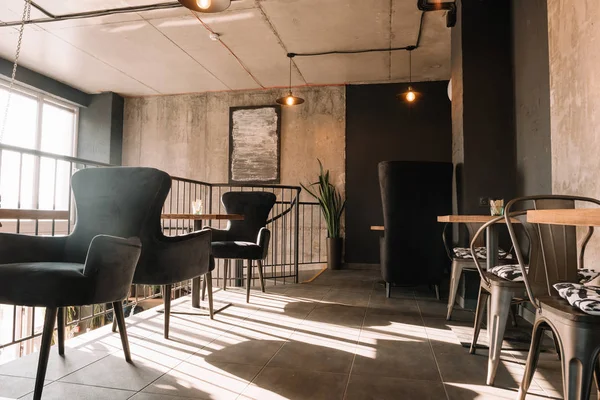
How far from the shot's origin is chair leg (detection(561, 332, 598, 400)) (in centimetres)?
121

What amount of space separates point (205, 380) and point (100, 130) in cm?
686

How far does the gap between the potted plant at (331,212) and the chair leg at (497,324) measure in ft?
14.8

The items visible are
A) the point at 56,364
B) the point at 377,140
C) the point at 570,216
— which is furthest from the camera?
the point at 377,140

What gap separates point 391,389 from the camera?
1.83m

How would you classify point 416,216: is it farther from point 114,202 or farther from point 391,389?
point 114,202

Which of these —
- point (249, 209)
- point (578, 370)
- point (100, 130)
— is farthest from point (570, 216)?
point (100, 130)

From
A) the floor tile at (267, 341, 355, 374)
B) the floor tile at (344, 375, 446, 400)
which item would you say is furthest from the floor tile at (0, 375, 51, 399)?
the floor tile at (344, 375, 446, 400)

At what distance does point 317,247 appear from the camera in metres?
6.96

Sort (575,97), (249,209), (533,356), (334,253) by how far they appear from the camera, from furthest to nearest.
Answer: (334,253)
(249,209)
(575,97)
(533,356)

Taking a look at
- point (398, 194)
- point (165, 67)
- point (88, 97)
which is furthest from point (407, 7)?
point (88, 97)

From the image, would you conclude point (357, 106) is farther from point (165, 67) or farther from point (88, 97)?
point (88, 97)

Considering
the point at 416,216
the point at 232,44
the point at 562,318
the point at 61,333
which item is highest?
the point at 232,44

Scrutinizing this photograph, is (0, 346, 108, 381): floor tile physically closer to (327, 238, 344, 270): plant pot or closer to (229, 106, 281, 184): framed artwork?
(327, 238, 344, 270): plant pot

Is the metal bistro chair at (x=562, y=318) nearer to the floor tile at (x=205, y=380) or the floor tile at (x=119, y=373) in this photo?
the floor tile at (x=205, y=380)
